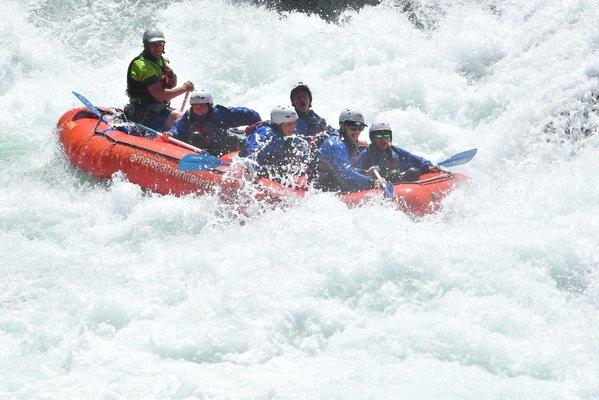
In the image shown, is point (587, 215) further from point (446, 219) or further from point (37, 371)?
point (37, 371)

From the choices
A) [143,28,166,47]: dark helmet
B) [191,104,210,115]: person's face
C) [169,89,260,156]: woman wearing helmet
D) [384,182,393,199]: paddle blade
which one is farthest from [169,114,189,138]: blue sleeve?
[384,182,393,199]: paddle blade

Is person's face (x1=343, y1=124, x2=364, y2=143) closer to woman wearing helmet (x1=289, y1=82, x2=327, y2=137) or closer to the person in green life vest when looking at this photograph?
woman wearing helmet (x1=289, y1=82, x2=327, y2=137)

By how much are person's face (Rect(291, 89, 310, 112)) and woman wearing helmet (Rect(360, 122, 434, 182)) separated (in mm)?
628

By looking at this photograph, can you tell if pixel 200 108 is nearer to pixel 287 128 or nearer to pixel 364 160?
pixel 287 128

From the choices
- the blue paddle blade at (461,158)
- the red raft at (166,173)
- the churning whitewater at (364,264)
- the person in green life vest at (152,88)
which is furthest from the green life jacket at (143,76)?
the blue paddle blade at (461,158)

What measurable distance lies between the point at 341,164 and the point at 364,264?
117 cm

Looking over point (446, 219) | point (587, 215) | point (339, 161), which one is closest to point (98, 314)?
point (339, 161)

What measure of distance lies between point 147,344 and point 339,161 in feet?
7.82

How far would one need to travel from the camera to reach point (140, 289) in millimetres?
5266

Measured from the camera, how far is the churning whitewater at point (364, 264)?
14.6 ft

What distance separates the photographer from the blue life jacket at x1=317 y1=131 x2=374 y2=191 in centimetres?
630

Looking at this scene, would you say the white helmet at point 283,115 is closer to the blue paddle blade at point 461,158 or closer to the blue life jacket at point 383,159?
the blue life jacket at point 383,159

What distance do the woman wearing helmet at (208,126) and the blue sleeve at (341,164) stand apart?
44.0 inches

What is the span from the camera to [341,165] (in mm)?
6301
